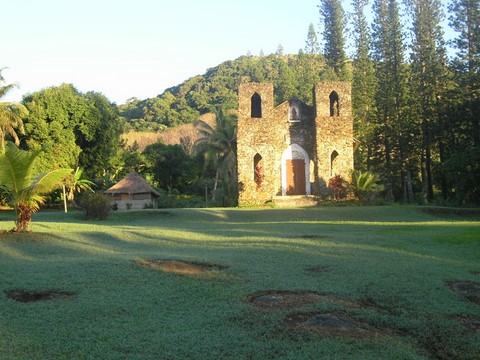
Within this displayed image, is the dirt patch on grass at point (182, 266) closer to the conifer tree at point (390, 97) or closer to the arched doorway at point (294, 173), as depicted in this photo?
the arched doorway at point (294, 173)

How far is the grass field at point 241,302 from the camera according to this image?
176 inches

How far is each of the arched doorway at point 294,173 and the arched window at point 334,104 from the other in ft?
8.79

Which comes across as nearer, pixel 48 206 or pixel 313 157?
pixel 313 157

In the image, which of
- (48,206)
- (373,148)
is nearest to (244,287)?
(373,148)

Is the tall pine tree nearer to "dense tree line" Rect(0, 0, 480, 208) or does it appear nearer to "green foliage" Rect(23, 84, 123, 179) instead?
"dense tree line" Rect(0, 0, 480, 208)

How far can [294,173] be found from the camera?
1089 inches

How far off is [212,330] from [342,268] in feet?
11.2

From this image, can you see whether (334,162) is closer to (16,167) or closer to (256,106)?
(256,106)

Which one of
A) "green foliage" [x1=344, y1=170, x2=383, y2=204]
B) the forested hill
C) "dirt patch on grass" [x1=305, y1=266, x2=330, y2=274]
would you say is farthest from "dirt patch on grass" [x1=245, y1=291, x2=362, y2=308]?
the forested hill

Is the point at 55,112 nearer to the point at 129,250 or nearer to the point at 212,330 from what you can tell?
the point at 129,250

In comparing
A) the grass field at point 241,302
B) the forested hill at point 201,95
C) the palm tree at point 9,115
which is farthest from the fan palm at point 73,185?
the forested hill at point 201,95

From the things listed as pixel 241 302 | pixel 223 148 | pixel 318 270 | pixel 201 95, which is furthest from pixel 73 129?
pixel 201 95

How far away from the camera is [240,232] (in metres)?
13.9

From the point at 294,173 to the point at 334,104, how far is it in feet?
14.1
